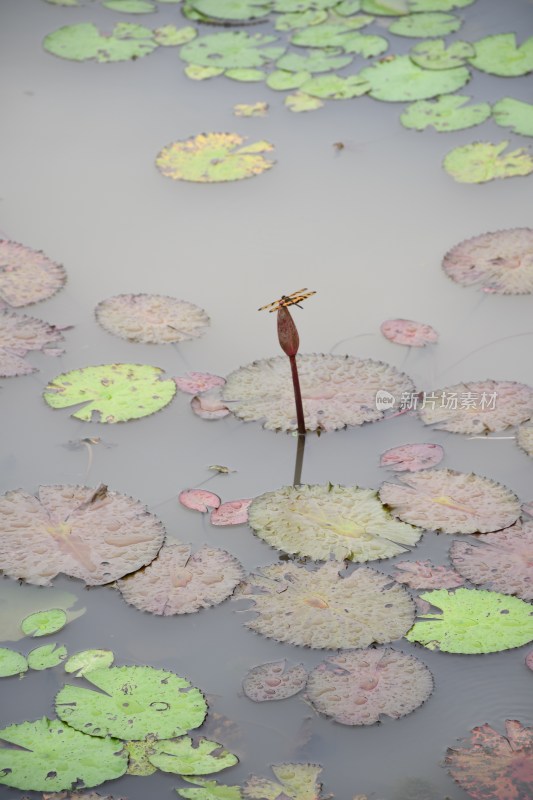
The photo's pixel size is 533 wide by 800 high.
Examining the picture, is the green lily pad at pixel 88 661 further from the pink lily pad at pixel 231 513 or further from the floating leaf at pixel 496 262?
the floating leaf at pixel 496 262

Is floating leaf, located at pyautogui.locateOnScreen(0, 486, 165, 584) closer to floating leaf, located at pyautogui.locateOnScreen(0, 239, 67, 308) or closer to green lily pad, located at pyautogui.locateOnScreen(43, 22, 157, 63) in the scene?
floating leaf, located at pyautogui.locateOnScreen(0, 239, 67, 308)

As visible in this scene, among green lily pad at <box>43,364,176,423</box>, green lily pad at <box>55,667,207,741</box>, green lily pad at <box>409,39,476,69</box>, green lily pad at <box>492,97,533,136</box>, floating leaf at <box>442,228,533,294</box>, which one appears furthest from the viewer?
Answer: green lily pad at <box>409,39,476,69</box>

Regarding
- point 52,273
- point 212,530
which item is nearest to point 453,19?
point 52,273

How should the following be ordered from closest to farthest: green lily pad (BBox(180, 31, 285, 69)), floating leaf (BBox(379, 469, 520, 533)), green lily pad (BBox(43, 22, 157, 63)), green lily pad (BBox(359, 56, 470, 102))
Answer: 1. floating leaf (BBox(379, 469, 520, 533))
2. green lily pad (BBox(359, 56, 470, 102))
3. green lily pad (BBox(180, 31, 285, 69))
4. green lily pad (BBox(43, 22, 157, 63))

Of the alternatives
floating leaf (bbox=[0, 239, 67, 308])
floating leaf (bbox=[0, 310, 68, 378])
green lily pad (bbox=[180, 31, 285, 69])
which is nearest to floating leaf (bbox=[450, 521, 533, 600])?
floating leaf (bbox=[0, 310, 68, 378])

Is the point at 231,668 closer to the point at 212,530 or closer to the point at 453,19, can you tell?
the point at 212,530

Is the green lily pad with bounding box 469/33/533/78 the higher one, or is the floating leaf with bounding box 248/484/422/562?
the green lily pad with bounding box 469/33/533/78

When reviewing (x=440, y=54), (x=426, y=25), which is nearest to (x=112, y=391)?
(x=440, y=54)
